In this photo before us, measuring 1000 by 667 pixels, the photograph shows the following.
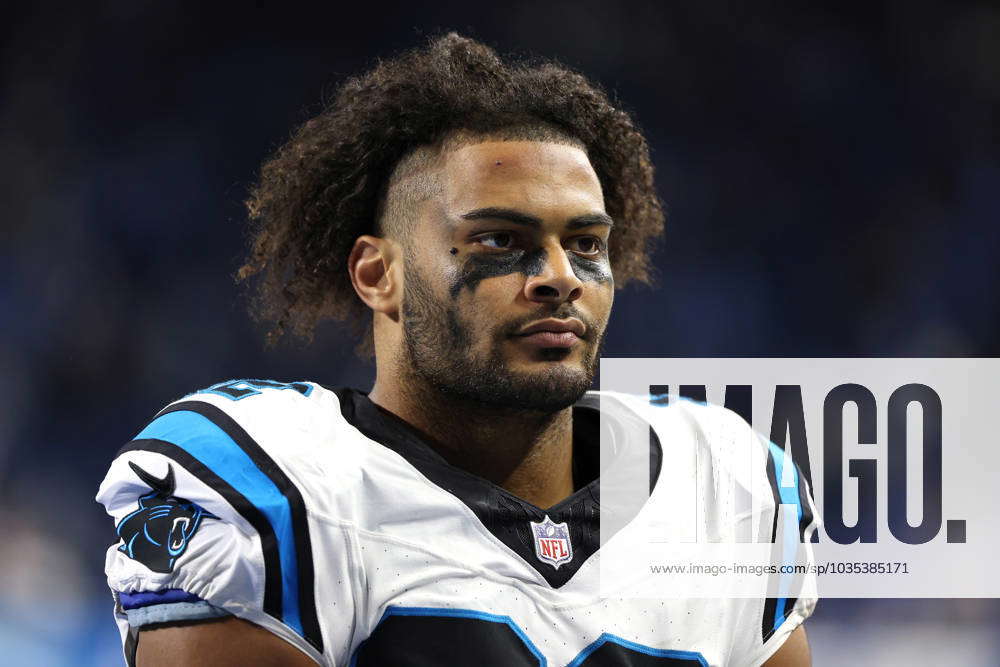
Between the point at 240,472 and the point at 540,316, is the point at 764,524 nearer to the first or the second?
the point at 540,316

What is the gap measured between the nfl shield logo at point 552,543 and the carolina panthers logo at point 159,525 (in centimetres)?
43

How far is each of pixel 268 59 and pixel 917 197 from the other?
1.80m

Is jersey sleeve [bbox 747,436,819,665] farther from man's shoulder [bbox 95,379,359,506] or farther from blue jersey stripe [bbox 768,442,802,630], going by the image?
man's shoulder [bbox 95,379,359,506]

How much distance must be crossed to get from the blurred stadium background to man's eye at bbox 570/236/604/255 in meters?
1.48

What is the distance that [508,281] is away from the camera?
1.55 meters

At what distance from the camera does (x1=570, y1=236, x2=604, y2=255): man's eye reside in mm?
1629

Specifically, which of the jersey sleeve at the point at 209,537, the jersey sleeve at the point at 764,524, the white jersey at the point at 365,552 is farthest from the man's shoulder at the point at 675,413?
the jersey sleeve at the point at 209,537

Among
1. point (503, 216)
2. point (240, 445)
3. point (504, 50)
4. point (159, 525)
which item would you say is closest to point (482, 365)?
point (503, 216)

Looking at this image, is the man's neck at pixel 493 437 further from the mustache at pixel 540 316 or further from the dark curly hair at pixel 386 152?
the dark curly hair at pixel 386 152

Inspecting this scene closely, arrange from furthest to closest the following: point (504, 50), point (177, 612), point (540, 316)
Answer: point (504, 50) → point (540, 316) → point (177, 612)

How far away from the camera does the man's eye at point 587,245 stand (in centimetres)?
163

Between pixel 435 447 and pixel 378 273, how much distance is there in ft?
0.91

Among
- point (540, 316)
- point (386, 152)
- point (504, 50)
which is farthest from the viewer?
point (504, 50)

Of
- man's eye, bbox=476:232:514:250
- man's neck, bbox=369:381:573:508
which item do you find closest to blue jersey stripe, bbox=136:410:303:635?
man's neck, bbox=369:381:573:508
